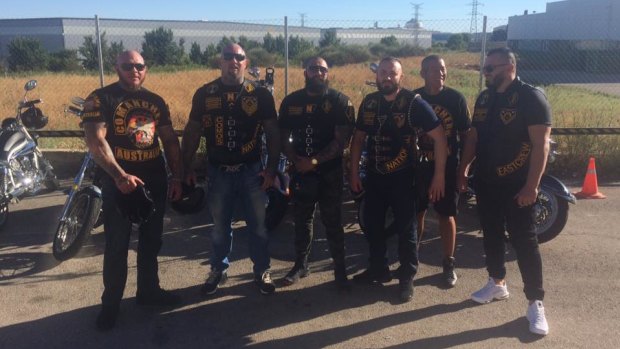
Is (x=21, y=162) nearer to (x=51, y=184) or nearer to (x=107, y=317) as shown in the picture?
(x=51, y=184)

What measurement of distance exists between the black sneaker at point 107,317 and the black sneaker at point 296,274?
52.8 inches

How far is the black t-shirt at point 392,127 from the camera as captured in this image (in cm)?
412

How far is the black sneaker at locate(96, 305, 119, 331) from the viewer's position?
3885 millimetres

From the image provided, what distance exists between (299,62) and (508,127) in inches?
483

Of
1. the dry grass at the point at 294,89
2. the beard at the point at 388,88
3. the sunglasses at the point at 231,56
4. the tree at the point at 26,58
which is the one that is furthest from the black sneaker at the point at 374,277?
the tree at the point at 26,58

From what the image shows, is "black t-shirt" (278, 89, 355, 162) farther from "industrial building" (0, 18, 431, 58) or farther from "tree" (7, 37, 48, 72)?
"industrial building" (0, 18, 431, 58)

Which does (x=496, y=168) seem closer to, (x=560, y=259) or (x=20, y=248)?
(x=560, y=259)

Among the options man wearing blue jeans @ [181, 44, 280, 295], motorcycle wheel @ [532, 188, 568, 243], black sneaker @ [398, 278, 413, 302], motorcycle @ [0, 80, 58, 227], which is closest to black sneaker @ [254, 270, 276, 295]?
man wearing blue jeans @ [181, 44, 280, 295]

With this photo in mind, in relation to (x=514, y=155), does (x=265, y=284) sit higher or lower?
lower

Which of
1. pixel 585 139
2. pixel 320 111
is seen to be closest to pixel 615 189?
pixel 585 139

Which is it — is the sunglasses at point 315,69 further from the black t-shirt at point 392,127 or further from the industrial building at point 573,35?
the industrial building at point 573,35

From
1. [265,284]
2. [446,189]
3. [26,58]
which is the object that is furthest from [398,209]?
[26,58]

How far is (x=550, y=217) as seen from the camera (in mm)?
5441

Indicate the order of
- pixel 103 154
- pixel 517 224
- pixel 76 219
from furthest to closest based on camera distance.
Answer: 1. pixel 76 219
2. pixel 517 224
3. pixel 103 154
